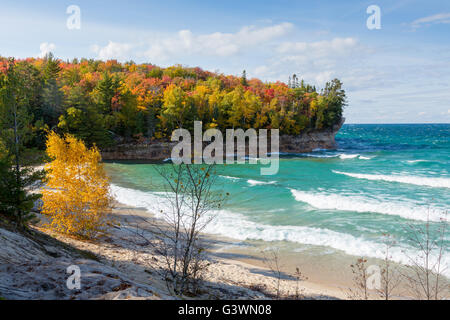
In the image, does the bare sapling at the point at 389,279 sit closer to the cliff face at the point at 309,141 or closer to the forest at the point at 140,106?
the forest at the point at 140,106

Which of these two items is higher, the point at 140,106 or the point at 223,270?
the point at 140,106

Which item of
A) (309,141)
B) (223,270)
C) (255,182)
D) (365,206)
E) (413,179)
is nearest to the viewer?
(223,270)

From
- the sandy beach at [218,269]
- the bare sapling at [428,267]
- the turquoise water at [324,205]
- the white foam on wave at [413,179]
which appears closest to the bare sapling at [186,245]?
the sandy beach at [218,269]

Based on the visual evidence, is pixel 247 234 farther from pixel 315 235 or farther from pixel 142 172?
pixel 142 172

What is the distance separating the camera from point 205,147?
6012cm

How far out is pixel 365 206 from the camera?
67.5 ft

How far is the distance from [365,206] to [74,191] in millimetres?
20278

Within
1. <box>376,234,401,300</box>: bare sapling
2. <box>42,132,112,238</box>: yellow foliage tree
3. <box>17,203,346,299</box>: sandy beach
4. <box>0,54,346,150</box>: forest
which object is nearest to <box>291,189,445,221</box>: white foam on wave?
<box>376,234,401,300</box>: bare sapling

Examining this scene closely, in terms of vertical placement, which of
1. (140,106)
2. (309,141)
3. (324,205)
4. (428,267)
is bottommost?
(428,267)

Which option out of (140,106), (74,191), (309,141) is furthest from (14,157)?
(309,141)

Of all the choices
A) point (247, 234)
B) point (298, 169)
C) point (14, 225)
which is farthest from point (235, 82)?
point (14, 225)

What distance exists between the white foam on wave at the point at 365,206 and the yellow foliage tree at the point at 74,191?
1620 cm

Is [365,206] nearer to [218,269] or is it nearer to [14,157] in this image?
[218,269]

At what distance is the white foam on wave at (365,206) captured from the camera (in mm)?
18797
